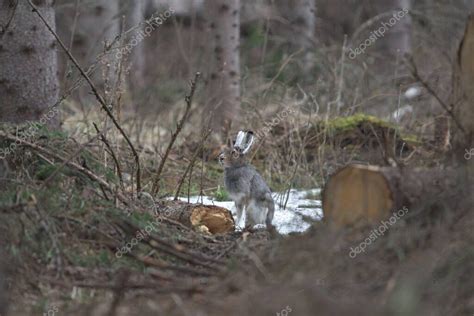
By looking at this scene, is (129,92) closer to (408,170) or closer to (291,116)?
(291,116)

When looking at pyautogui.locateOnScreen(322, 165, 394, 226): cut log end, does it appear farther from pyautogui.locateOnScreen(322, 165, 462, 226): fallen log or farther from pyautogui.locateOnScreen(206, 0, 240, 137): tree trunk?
pyautogui.locateOnScreen(206, 0, 240, 137): tree trunk

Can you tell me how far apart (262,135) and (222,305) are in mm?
5851

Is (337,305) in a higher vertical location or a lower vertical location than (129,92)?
lower

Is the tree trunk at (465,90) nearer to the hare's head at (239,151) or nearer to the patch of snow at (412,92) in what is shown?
the hare's head at (239,151)

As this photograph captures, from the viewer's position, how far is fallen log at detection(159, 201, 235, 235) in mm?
7121

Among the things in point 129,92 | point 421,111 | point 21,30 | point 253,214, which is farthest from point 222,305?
point 129,92

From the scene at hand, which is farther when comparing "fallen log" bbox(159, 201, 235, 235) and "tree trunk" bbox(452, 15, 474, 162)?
"fallen log" bbox(159, 201, 235, 235)

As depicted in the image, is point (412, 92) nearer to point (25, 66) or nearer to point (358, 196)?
point (25, 66)

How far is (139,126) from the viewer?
1134cm

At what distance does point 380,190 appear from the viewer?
5.57 metres

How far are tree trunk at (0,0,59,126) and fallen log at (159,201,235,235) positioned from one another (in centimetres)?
148

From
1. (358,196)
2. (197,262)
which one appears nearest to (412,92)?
(358,196)

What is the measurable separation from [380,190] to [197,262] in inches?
48.0

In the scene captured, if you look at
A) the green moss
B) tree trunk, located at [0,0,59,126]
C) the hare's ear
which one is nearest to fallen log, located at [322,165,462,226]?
the hare's ear
